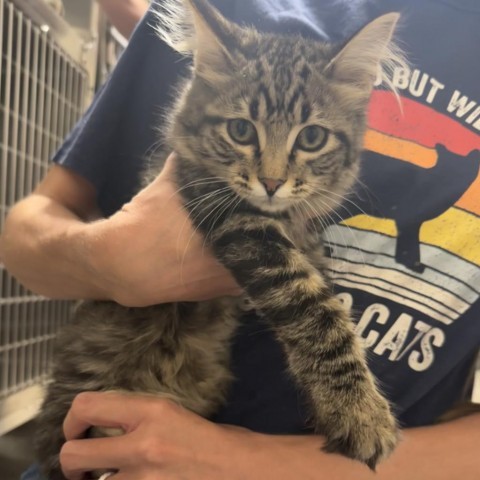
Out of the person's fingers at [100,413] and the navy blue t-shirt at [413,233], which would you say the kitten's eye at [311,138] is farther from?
the person's fingers at [100,413]

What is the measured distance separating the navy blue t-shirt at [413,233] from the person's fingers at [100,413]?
0.22 meters

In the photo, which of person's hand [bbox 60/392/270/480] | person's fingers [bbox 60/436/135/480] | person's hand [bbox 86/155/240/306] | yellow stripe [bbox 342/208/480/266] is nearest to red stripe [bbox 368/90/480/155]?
yellow stripe [bbox 342/208/480/266]

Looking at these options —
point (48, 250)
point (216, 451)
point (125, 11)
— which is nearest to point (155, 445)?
point (216, 451)

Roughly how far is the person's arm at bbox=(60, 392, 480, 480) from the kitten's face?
0.37m

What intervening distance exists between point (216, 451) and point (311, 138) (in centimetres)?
51

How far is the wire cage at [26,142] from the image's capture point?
1.18 meters

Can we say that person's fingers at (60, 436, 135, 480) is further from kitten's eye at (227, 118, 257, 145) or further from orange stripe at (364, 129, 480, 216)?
orange stripe at (364, 129, 480, 216)

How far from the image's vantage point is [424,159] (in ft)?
2.87

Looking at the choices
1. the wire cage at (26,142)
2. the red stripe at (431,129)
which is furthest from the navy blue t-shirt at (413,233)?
the wire cage at (26,142)

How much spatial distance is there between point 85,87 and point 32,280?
2.65ft

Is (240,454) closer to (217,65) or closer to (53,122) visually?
(217,65)

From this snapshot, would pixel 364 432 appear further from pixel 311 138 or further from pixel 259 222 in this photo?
pixel 311 138

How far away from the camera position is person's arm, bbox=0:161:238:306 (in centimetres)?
79

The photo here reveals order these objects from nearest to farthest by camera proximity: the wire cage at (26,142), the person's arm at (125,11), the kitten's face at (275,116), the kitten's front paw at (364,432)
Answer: the kitten's front paw at (364,432) → the kitten's face at (275,116) → the wire cage at (26,142) → the person's arm at (125,11)
